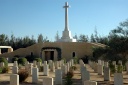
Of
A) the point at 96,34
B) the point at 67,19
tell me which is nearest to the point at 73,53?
the point at 67,19

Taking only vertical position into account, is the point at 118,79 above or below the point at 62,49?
below

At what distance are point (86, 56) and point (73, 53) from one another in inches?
98.1

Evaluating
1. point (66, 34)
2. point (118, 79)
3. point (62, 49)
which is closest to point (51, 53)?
point (62, 49)

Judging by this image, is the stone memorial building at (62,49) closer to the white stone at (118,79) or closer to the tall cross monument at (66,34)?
the tall cross monument at (66,34)

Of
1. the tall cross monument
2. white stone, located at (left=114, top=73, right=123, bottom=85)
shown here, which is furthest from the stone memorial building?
white stone, located at (left=114, top=73, right=123, bottom=85)

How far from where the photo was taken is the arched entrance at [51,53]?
41.9 meters

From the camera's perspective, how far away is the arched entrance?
137 ft

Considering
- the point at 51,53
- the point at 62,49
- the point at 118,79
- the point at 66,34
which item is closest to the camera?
the point at 118,79

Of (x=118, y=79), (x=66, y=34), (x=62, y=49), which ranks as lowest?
(x=118, y=79)

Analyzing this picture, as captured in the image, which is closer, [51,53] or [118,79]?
[118,79]

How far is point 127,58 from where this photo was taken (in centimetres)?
1462

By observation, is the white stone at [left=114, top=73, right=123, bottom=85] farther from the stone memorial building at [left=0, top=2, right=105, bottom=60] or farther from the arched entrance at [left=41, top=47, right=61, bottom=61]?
the arched entrance at [left=41, top=47, right=61, bottom=61]

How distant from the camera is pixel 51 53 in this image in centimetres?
4353

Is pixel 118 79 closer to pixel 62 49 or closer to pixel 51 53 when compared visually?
pixel 62 49
